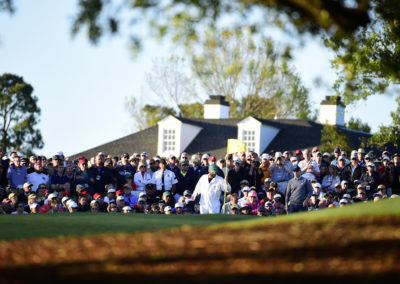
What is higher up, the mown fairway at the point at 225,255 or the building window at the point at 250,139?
the building window at the point at 250,139

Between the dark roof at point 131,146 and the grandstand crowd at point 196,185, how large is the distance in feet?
72.0

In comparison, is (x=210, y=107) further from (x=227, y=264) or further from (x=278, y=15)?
(x=227, y=264)

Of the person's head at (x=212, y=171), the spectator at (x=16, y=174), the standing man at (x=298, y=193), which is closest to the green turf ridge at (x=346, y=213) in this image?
the standing man at (x=298, y=193)

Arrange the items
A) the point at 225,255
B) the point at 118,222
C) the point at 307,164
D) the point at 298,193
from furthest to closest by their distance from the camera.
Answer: the point at 307,164 < the point at 298,193 < the point at 118,222 < the point at 225,255

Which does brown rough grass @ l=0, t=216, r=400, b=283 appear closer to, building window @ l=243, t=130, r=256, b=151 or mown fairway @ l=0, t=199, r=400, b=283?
mown fairway @ l=0, t=199, r=400, b=283

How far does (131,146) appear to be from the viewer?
1745 inches

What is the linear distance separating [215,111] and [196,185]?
87.6ft

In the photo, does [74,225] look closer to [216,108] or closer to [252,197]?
[252,197]

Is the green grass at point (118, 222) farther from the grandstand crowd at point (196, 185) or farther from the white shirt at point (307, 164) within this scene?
the white shirt at point (307, 164)

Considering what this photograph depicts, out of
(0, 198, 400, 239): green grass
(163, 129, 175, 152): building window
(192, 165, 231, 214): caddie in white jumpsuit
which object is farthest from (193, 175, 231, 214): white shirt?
(163, 129, 175, 152): building window

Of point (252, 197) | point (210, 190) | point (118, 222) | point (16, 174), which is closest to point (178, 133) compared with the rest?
point (16, 174)

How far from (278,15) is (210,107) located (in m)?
36.9

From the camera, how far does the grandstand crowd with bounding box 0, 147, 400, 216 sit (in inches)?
732

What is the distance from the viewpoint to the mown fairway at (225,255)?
235 inches
